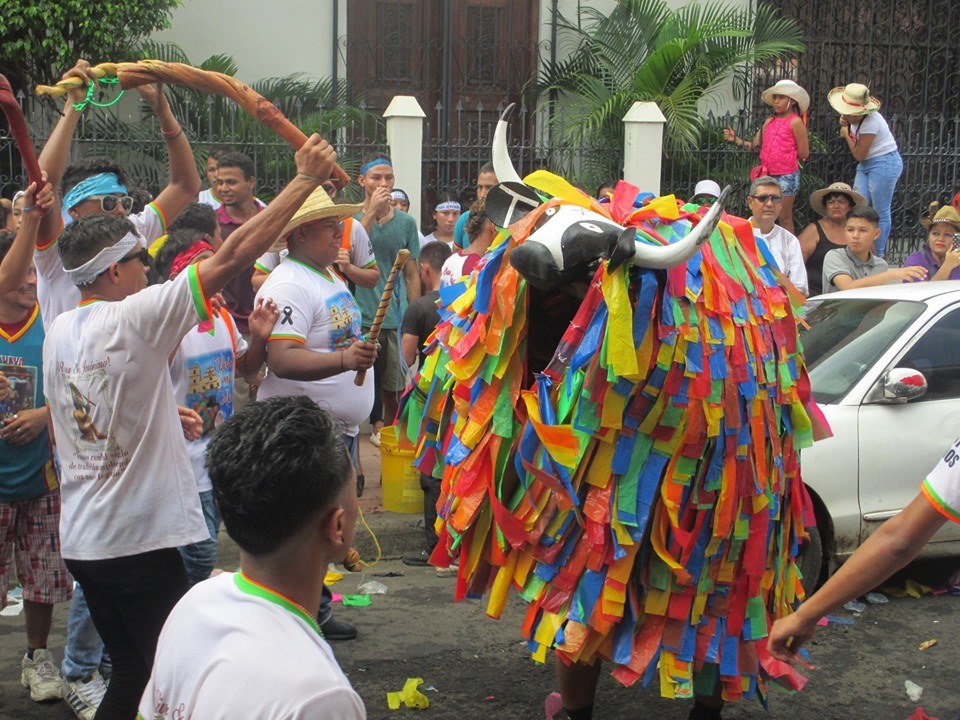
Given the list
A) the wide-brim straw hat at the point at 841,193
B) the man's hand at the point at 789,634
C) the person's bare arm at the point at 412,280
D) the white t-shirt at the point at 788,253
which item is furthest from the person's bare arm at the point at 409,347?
the wide-brim straw hat at the point at 841,193

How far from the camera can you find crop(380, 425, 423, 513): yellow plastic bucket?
6809 millimetres

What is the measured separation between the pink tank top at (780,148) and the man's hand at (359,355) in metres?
7.19

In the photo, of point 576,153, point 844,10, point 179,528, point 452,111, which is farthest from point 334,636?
point 844,10

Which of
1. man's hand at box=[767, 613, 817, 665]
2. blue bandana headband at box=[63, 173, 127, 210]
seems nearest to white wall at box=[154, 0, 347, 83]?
blue bandana headband at box=[63, 173, 127, 210]

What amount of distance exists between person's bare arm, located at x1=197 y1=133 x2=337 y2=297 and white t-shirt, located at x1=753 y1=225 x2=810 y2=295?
540cm

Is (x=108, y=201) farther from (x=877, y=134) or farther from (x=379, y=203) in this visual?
(x=877, y=134)

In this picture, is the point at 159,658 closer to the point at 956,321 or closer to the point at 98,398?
the point at 98,398

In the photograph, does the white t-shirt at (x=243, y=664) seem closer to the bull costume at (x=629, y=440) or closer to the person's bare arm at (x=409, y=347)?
the bull costume at (x=629, y=440)

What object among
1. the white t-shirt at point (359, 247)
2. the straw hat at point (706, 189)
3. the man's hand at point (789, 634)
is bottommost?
the man's hand at point (789, 634)

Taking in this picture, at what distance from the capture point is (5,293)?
430cm

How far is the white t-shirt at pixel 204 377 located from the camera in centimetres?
443

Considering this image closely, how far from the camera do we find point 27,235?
13.4 feet

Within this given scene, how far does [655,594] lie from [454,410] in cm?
103

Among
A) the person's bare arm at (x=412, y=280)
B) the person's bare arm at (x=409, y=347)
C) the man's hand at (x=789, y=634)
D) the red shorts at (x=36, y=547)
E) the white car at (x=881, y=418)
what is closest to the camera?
the man's hand at (x=789, y=634)
